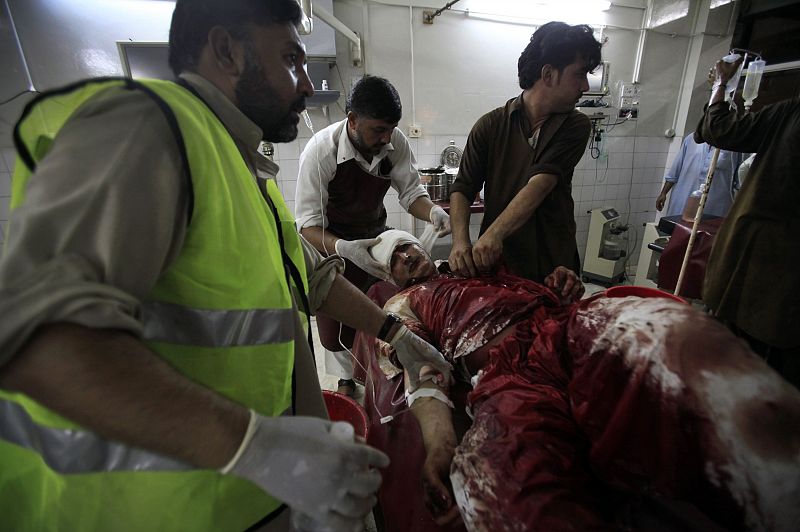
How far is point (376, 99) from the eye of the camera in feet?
5.39

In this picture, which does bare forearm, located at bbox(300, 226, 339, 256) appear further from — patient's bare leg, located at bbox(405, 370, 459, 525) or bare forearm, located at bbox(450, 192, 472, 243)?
patient's bare leg, located at bbox(405, 370, 459, 525)

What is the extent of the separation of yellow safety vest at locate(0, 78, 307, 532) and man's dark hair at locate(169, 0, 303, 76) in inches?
6.4

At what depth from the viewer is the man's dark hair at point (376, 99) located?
164 centimetres

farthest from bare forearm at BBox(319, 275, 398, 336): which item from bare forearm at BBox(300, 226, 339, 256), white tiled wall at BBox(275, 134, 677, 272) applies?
white tiled wall at BBox(275, 134, 677, 272)

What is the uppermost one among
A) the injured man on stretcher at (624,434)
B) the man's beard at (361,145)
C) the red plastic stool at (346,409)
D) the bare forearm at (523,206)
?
the man's beard at (361,145)

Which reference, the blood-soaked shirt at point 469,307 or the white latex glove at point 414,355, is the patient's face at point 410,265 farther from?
the white latex glove at point 414,355

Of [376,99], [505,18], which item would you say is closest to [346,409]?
[376,99]

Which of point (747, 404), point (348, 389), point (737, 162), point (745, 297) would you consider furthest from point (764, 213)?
point (348, 389)

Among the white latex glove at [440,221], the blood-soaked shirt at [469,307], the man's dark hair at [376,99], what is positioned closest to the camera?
the blood-soaked shirt at [469,307]

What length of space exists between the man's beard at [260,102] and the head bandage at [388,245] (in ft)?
3.16

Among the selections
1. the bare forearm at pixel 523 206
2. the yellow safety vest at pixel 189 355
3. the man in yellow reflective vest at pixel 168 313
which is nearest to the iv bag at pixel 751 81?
the bare forearm at pixel 523 206

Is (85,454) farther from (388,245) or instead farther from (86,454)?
(388,245)

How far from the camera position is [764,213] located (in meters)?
1.74

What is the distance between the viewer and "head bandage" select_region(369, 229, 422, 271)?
5.60ft
